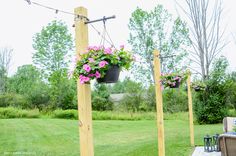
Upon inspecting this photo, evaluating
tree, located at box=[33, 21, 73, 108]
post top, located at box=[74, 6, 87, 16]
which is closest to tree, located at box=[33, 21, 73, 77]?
tree, located at box=[33, 21, 73, 108]

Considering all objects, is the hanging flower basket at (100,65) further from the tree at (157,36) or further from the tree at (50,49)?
the tree at (50,49)

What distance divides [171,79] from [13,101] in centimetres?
1537

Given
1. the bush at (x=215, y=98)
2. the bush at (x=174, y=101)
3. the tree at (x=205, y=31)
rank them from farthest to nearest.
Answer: the bush at (x=174, y=101), the tree at (x=205, y=31), the bush at (x=215, y=98)

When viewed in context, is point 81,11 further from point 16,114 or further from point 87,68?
point 16,114

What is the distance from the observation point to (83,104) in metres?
2.19

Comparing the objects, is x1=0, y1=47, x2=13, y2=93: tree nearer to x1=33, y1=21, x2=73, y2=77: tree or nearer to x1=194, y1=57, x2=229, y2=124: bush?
x1=33, y1=21, x2=73, y2=77: tree

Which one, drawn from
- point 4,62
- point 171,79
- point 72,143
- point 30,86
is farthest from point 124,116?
point 4,62

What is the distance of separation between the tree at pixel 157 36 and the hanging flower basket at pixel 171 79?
12.5m

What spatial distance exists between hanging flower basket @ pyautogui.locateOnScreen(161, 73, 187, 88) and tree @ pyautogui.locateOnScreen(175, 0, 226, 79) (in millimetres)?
8082

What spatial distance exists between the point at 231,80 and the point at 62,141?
7518 millimetres

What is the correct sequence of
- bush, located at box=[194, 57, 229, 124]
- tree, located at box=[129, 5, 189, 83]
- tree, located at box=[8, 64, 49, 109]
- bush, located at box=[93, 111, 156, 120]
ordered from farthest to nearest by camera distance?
tree, located at box=[8, 64, 49, 109] < tree, located at box=[129, 5, 189, 83] < bush, located at box=[93, 111, 156, 120] < bush, located at box=[194, 57, 229, 124]

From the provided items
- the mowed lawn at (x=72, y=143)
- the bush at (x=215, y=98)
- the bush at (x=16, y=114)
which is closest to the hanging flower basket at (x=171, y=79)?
the mowed lawn at (x=72, y=143)

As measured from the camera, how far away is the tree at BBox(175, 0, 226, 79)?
12828mm

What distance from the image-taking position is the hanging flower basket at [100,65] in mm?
2065
